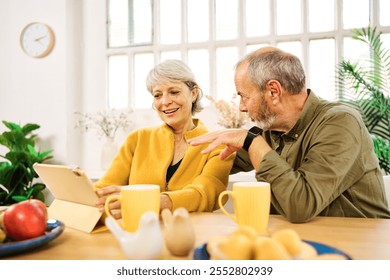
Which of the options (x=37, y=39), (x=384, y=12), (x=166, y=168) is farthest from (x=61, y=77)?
(x=384, y=12)

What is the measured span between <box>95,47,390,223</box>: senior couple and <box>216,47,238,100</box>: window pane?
165cm

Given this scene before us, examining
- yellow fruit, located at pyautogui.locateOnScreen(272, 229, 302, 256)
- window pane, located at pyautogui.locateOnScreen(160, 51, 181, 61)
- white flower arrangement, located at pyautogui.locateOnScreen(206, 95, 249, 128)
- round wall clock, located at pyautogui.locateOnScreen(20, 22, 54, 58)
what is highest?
round wall clock, located at pyautogui.locateOnScreen(20, 22, 54, 58)

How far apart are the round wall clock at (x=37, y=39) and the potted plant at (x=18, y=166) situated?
0.69 m

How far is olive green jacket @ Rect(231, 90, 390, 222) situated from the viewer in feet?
3.71

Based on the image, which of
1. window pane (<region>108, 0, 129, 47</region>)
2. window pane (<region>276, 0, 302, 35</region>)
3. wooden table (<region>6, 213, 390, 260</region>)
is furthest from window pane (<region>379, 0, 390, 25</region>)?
wooden table (<region>6, 213, 390, 260</region>)

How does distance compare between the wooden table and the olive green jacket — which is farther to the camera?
the olive green jacket

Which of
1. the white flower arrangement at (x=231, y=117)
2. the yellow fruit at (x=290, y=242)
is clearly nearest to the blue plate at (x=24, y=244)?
the yellow fruit at (x=290, y=242)

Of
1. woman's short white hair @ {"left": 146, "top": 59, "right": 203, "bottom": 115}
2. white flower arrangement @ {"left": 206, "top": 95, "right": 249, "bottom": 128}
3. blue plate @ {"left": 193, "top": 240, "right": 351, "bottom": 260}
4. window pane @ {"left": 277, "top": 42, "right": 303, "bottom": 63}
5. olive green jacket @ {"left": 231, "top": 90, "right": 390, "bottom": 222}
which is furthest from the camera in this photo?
window pane @ {"left": 277, "top": 42, "right": 303, "bottom": 63}

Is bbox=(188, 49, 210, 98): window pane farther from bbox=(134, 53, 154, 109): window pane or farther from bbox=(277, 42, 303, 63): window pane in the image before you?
bbox=(277, 42, 303, 63): window pane

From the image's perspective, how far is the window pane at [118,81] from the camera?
375 cm

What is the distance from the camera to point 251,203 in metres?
0.93

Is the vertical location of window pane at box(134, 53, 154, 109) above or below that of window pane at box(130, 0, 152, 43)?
below

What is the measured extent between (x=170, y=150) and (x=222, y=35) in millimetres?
2060

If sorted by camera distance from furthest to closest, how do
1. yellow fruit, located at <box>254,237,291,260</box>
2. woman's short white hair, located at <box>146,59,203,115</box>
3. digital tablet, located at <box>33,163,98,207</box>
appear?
woman's short white hair, located at <box>146,59,203,115</box> < digital tablet, located at <box>33,163,98,207</box> < yellow fruit, located at <box>254,237,291,260</box>
